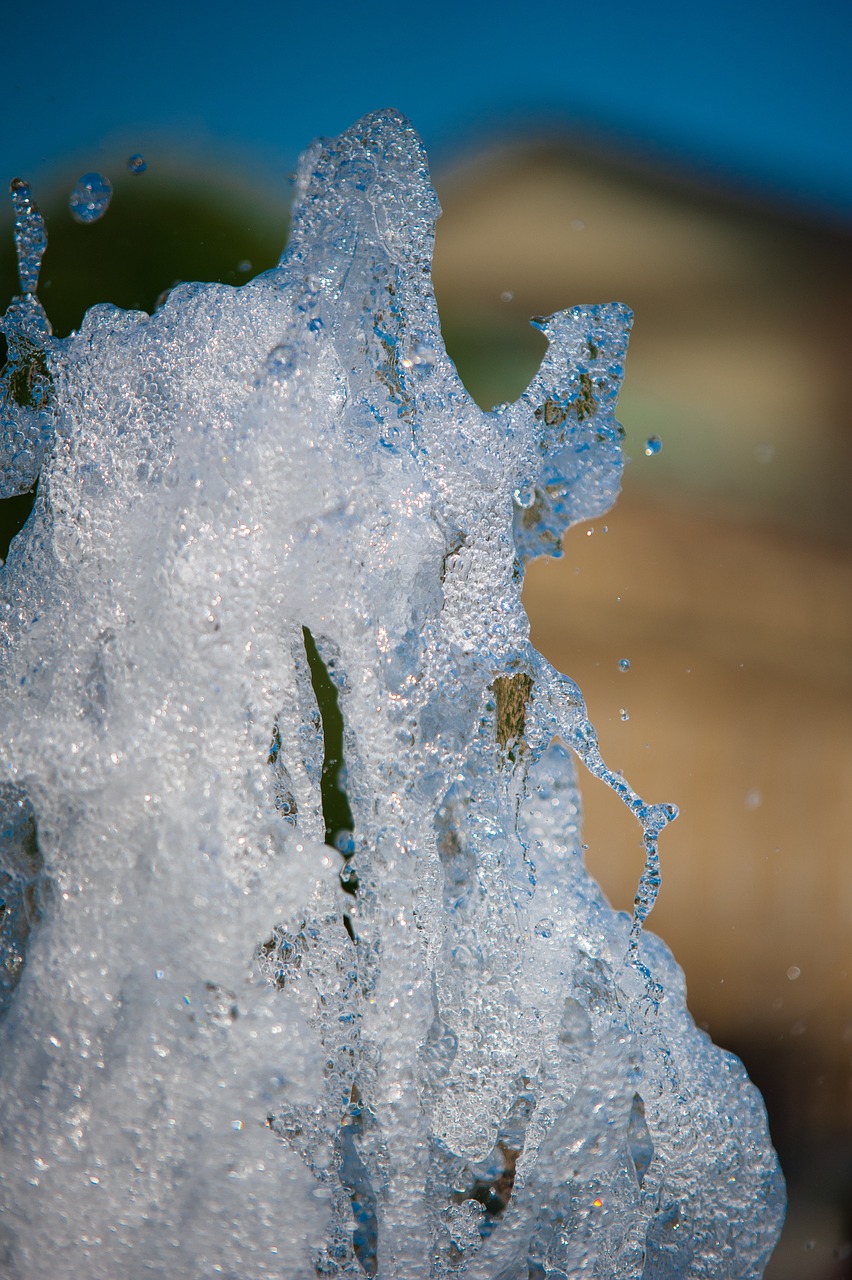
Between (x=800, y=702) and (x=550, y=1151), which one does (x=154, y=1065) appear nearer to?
(x=550, y=1151)

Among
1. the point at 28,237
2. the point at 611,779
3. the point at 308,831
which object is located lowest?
the point at 308,831

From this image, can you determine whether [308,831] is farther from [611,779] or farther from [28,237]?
[28,237]

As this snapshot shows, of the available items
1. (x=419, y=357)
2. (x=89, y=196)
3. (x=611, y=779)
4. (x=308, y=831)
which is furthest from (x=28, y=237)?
(x=611, y=779)

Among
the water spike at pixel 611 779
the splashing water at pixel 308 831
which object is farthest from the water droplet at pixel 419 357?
the water spike at pixel 611 779

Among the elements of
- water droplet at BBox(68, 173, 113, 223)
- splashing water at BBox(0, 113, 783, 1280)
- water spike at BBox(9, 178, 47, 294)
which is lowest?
splashing water at BBox(0, 113, 783, 1280)

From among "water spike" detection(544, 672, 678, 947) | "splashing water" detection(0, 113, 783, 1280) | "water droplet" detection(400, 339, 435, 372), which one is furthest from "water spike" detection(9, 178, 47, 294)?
"water spike" detection(544, 672, 678, 947)

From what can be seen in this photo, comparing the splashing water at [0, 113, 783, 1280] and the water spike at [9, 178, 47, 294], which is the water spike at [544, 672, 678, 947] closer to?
the splashing water at [0, 113, 783, 1280]

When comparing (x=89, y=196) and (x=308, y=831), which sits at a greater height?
(x=89, y=196)
